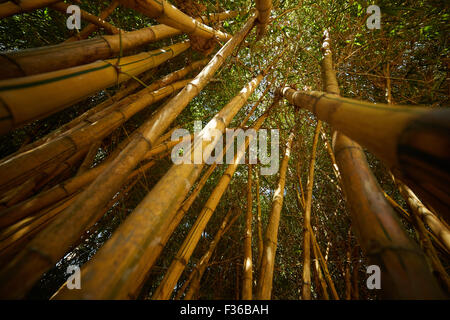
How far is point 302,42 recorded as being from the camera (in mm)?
2949

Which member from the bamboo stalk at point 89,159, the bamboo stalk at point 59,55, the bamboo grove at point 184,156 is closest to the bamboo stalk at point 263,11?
the bamboo grove at point 184,156

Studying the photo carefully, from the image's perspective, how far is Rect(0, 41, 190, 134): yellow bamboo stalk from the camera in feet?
1.83

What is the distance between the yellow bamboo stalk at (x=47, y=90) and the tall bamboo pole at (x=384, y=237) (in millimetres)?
1059

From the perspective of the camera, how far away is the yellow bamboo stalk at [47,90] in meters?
0.56

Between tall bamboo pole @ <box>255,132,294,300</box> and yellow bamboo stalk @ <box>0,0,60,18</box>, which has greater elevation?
yellow bamboo stalk @ <box>0,0,60,18</box>

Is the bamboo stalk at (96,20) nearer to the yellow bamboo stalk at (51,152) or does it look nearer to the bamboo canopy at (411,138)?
the yellow bamboo stalk at (51,152)

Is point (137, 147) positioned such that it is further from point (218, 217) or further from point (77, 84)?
point (218, 217)

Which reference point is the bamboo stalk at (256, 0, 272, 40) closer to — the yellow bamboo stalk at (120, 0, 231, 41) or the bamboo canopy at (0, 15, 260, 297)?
the yellow bamboo stalk at (120, 0, 231, 41)

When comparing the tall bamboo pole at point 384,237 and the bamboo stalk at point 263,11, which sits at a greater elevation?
the bamboo stalk at point 263,11

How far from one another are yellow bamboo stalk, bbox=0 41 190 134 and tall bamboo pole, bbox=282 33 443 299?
3.47 ft

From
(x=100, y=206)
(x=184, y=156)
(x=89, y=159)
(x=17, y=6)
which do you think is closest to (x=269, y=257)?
(x=184, y=156)

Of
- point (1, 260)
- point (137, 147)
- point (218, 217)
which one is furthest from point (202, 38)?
point (218, 217)

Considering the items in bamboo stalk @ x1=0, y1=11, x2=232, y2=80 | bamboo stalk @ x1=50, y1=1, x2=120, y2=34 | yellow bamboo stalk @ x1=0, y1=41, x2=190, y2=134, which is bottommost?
yellow bamboo stalk @ x1=0, y1=41, x2=190, y2=134

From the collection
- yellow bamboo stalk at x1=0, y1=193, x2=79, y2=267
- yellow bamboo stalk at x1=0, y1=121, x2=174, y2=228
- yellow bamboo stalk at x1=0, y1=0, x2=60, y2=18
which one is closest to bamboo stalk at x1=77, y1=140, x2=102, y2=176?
yellow bamboo stalk at x1=0, y1=121, x2=174, y2=228
